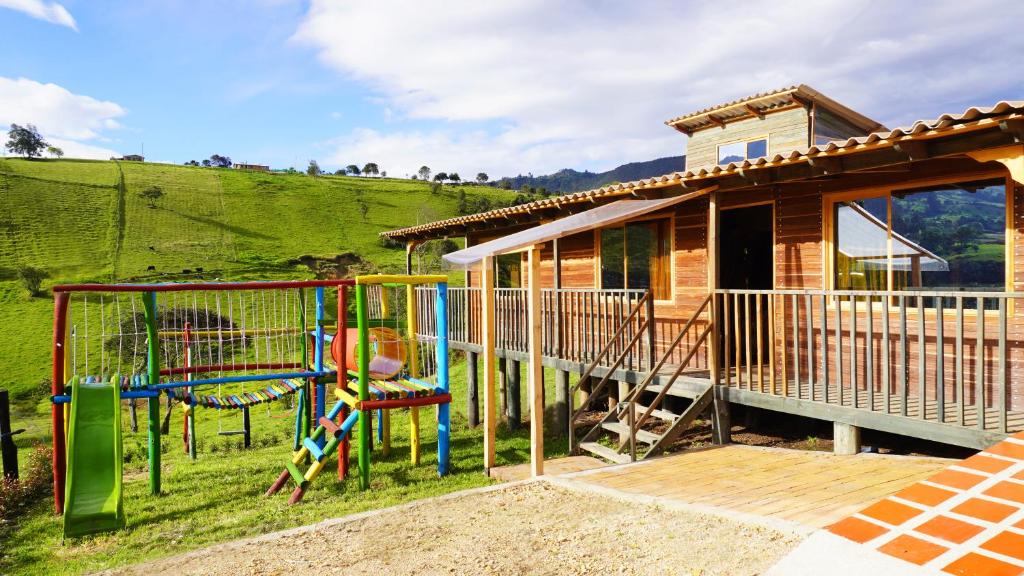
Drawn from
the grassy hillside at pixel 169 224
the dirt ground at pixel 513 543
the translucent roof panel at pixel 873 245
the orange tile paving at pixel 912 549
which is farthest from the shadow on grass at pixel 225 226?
the orange tile paving at pixel 912 549

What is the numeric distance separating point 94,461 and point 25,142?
76006mm

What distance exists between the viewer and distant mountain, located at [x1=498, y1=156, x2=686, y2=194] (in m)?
97.2

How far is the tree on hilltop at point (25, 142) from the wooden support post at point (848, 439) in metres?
79.6

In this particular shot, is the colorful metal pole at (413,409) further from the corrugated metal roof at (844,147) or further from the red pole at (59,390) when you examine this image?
the red pole at (59,390)

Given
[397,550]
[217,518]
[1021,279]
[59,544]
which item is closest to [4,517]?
[59,544]

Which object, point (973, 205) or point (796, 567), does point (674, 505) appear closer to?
point (796, 567)

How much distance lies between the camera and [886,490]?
4.81 meters

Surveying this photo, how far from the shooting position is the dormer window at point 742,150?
1251cm

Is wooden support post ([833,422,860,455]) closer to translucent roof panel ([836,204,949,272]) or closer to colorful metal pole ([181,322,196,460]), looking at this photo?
translucent roof panel ([836,204,949,272])

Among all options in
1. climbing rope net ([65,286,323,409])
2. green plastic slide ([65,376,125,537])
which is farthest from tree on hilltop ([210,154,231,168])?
green plastic slide ([65,376,125,537])

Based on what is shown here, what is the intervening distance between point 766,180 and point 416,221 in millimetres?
50470

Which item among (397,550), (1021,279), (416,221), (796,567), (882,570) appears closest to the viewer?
(882,570)

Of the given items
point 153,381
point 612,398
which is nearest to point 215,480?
point 153,381

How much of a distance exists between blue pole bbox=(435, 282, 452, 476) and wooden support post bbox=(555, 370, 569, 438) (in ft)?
10.2
